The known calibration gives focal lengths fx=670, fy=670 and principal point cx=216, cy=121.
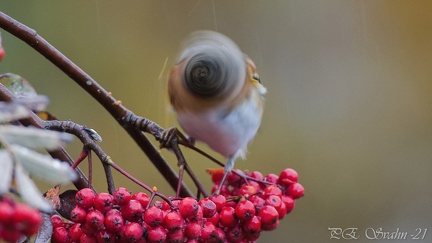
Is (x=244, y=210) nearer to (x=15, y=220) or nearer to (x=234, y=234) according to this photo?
(x=234, y=234)

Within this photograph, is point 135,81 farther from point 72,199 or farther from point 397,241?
point 72,199

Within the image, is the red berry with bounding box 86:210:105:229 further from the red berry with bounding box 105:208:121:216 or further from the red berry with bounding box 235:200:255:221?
the red berry with bounding box 235:200:255:221

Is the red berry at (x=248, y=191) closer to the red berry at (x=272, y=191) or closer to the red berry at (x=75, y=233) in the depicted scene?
the red berry at (x=272, y=191)

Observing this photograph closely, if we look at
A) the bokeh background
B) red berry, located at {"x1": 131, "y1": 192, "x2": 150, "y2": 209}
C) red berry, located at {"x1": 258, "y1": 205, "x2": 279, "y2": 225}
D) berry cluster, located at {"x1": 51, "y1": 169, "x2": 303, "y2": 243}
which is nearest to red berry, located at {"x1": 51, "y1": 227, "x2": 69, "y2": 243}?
berry cluster, located at {"x1": 51, "y1": 169, "x2": 303, "y2": 243}

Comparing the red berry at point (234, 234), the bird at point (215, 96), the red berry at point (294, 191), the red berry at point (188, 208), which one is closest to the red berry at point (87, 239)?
the red berry at point (188, 208)

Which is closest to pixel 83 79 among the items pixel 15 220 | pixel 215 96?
pixel 215 96
